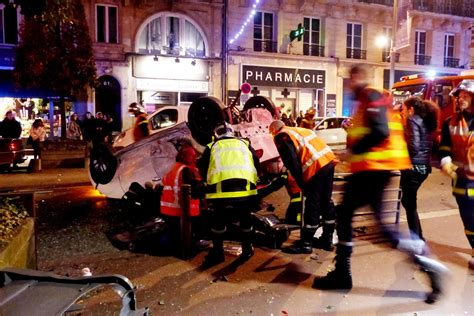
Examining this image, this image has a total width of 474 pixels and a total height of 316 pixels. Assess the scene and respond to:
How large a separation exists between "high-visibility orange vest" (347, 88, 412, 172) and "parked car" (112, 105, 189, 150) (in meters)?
5.58

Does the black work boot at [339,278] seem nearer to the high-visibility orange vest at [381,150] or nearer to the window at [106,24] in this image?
the high-visibility orange vest at [381,150]

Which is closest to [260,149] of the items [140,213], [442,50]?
[140,213]

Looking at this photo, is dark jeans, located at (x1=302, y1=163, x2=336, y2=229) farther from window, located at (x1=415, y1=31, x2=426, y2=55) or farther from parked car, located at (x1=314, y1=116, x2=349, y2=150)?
window, located at (x1=415, y1=31, x2=426, y2=55)

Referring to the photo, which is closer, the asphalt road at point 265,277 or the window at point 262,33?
the asphalt road at point 265,277

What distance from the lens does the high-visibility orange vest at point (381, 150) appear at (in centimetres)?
395

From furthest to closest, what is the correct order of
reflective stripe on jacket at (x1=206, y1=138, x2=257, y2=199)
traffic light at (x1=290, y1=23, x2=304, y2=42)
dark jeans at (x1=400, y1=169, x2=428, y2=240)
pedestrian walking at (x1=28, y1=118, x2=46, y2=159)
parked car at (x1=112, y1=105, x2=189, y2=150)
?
traffic light at (x1=290, y1=23, x2=304, y2=42) → pedestrian walking at (x1=28, y1=118, x2=46, y2=159) → parked car at (x1=112, y1=105, x2=189, y2=150) → dark jeans at (x1=400, y1=169, x2=428, y2=240) → reflective stripe on jacket at (x1=206, y1=138, x2=257, y2=199)

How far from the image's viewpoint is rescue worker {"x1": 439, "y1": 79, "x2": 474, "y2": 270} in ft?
14.8

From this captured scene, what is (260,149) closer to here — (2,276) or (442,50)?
(2,276)

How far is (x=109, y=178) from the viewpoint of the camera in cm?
783

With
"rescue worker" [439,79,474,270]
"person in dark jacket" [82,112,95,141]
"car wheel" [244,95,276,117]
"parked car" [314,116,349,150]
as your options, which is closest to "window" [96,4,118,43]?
"person in dark jacket" [82,112,95,141]

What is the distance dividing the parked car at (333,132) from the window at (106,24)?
37.2 ft

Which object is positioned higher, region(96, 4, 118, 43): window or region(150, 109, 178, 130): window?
region(96, 4, 118, 43): window

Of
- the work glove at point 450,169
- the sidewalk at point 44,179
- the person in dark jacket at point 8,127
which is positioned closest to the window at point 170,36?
the person in dark jacket at point 8,127

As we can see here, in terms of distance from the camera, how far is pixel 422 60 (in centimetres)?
2855
